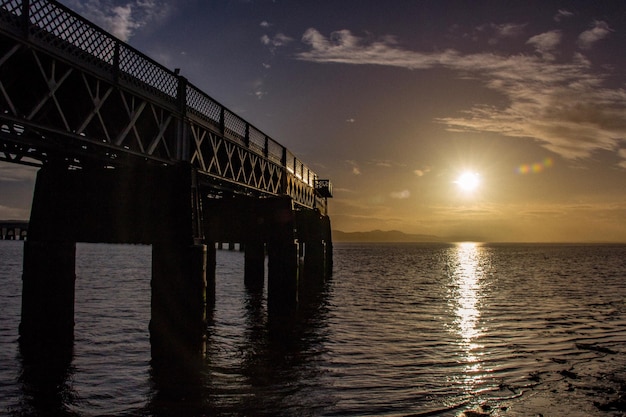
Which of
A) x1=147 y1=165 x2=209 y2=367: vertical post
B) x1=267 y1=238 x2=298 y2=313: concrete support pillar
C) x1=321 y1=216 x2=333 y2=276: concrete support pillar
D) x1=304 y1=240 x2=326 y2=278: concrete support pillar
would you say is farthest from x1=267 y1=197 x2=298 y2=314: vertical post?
x1=321 y1=216 x2=333 y2=276: concrete support pillar

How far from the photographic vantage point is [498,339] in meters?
22.5

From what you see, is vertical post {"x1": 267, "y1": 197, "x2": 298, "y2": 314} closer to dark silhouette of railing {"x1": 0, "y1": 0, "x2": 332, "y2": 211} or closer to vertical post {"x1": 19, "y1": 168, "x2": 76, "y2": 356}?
dark silhouette of railing {"x1": 0, "y1": 0, "x2": 332, "y2": 211}

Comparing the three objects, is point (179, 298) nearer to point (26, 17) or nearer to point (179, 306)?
point (179, 306)

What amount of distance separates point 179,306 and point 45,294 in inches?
209

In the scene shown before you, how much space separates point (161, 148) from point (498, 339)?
52.4ft

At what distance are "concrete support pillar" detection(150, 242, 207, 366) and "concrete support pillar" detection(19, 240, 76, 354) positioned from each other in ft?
13.8

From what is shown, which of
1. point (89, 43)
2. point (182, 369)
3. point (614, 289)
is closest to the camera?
point (89, 43)

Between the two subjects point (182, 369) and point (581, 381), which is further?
point (182, 369)

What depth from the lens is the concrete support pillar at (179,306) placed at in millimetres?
16875

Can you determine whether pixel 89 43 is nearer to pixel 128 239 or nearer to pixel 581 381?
pixel 128 239

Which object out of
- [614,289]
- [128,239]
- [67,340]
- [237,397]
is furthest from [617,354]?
[614,289]

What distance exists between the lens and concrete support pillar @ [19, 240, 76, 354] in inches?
720

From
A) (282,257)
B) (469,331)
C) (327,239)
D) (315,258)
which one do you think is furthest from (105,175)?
(327,239)

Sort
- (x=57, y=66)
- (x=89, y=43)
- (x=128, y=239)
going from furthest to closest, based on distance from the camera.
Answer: (x=128, y=239), (x=89, y=43), (x=57, y=66)
